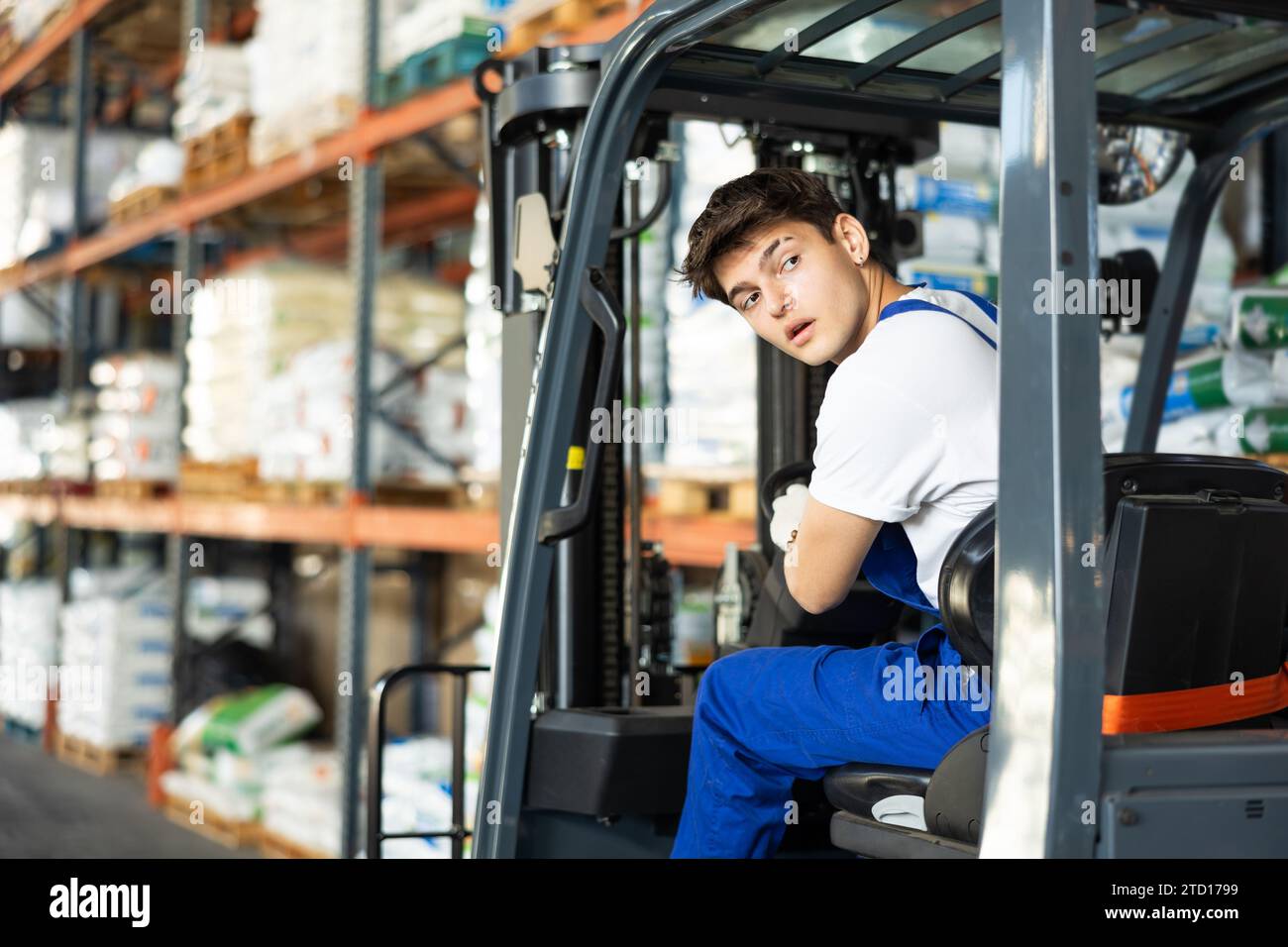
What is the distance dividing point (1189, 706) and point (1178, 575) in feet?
0.64

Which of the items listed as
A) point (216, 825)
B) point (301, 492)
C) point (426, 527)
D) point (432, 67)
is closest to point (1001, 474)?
point (426, 527)

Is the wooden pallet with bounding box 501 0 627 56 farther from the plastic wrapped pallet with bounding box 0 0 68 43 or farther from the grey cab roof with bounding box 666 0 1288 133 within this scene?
the plastic wrapped pallet with bounding box 0 0 68 43

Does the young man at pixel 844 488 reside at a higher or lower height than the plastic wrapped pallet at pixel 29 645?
higher

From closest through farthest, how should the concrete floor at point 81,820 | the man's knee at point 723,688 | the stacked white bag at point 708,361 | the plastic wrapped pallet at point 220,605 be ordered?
the man's knee at point 723,688 → the stacked white bag at point 708,361 → the concrete floor at point 81,820 → the plastic wrapped pallet at point 220,605

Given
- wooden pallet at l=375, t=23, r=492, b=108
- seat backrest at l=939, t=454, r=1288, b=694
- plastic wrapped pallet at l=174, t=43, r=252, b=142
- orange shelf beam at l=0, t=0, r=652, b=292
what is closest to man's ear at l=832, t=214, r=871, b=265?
seat backrest at l=939, t=454, r=1288, b=694

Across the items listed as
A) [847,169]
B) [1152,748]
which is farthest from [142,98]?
[1152,748]

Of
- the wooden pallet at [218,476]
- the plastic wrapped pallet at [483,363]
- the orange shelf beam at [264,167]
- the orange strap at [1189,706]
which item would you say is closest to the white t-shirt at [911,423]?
the orange strap at [1189,706]

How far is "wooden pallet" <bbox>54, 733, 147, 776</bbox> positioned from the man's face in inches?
300

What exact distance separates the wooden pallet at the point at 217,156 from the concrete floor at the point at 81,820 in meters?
3.41

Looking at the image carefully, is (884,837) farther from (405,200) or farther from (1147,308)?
(405,200)

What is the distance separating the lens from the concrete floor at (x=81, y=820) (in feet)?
22.9

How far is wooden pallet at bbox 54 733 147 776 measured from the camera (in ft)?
29.1

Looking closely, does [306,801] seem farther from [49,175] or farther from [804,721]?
[49,175]

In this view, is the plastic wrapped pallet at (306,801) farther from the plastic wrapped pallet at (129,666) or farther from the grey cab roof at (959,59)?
the grey cab roof at (959,59)
